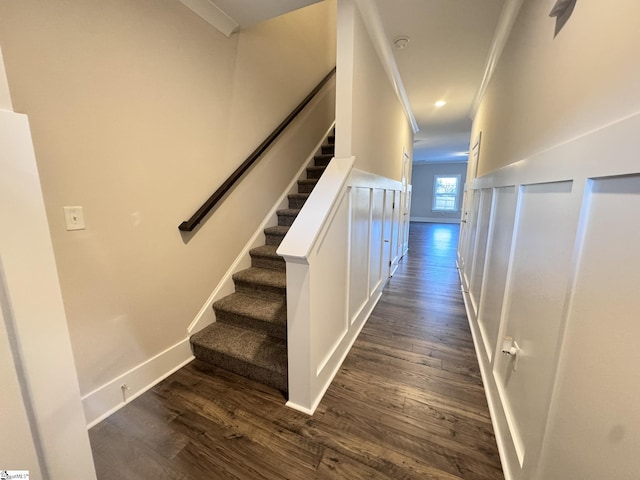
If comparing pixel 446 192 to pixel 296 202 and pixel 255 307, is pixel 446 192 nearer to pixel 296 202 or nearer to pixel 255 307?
pixel 296 202

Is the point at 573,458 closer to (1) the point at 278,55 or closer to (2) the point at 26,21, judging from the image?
(2) the point at 26,21

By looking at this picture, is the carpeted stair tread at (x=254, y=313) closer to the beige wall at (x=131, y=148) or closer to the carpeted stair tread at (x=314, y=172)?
the beige wall at (x=131, y=148)

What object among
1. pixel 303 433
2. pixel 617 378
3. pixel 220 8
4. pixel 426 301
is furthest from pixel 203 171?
A: pixel 426 301

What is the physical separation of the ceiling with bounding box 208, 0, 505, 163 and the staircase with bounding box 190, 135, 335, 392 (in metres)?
1.66

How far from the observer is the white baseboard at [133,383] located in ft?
4.36

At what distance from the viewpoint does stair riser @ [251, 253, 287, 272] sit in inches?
87.7

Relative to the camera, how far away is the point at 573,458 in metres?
0.69

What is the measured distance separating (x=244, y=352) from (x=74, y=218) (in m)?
1.18

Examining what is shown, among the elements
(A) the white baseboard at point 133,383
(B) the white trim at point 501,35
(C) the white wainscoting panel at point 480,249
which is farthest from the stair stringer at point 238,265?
(B) the white trim at point 501,35

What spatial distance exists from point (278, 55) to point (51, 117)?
2.03 m

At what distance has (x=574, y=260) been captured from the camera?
755 mm

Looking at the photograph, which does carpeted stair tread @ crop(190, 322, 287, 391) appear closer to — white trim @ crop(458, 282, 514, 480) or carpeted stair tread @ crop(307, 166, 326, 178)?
white trim @ crop(458, 282, 514, 480)

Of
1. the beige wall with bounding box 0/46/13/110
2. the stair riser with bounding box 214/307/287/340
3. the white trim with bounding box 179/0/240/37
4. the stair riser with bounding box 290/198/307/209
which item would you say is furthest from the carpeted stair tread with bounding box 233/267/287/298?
the white trim with bounding box 179/0/240/37

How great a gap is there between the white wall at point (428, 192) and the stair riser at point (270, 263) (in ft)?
32.2
